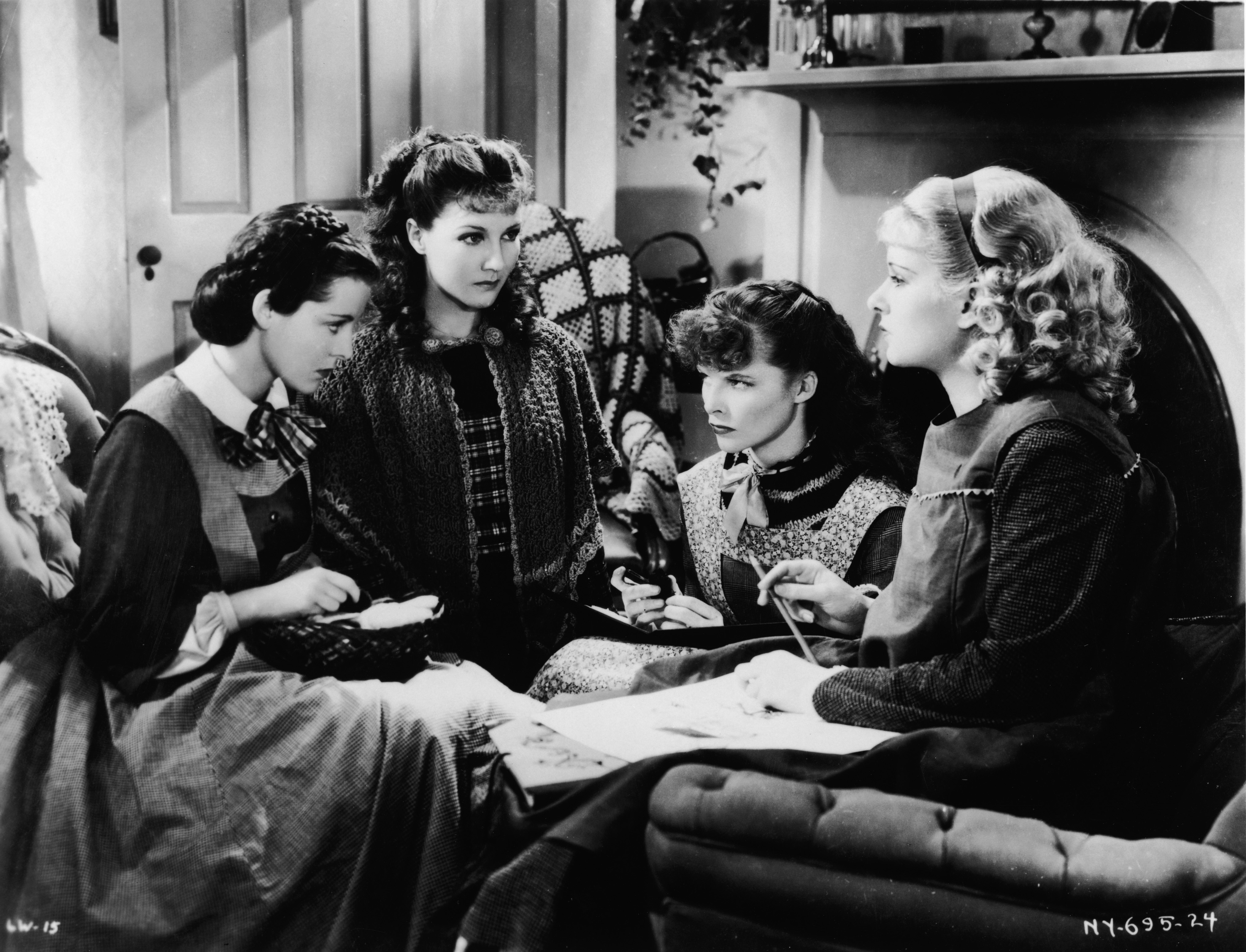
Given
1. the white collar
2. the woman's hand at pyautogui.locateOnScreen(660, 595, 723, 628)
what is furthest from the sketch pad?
the white collar

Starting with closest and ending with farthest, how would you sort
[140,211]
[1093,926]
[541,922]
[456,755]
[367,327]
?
[1093,926] < [541,922] < [456,755] < [140,211] < [367,327]

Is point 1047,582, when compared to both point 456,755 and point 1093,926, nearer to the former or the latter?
point 1093,926

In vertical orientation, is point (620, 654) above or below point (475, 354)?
below

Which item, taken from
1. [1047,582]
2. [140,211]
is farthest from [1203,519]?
[140,211]

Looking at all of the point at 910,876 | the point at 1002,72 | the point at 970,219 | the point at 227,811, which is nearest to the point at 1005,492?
the point at 970,219

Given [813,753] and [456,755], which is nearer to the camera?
[813,753]

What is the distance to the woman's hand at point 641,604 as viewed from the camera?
82.2 inches

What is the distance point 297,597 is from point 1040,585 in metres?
1.01

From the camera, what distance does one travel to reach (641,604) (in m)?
2.10

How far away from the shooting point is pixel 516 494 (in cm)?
213

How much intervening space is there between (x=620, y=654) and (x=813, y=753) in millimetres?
507

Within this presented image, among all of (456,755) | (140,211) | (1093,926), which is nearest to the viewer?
(1093,926)

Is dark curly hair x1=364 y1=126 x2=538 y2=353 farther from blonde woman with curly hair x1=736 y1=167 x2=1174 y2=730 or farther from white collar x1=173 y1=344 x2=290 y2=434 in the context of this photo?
blonde woman with curly hair x1=736 y1=167 x2=1174 y2=730

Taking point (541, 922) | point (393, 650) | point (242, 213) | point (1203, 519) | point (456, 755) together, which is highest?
point (242, 213)
